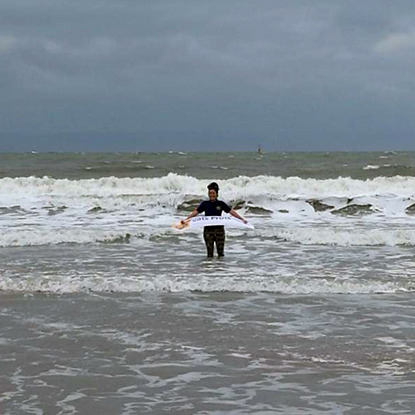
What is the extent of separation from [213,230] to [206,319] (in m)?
4.97

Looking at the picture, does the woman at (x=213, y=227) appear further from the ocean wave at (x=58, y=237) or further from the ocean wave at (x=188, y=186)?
the ocean wave at (x=188, y=186)

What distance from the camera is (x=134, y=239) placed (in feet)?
51.3

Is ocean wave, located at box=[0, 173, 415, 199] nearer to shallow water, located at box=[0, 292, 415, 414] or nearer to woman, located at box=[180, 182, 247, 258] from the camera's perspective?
woman, located at box=[180, 182, 247, 258]

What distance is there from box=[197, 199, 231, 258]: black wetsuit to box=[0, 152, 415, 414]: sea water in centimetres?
29

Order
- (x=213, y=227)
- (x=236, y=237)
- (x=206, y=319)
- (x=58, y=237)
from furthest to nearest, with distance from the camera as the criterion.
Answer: (x=236, y=237), (x=58, y=237), (x=213, y=227), (x=206, y=319)

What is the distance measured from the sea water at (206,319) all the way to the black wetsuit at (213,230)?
0.29 meters

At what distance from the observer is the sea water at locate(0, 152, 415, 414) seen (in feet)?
17.4

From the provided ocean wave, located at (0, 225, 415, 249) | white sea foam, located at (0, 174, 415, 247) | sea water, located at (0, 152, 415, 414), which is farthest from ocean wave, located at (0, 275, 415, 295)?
white sea foam, located at (0, 174, 415, 247)

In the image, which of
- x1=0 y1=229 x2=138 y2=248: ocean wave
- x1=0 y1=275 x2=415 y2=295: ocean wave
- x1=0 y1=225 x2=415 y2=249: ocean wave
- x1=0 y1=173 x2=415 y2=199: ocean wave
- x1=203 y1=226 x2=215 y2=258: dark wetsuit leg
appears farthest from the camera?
x1=0 y1=173 x2=415 y2=199: ocean wave

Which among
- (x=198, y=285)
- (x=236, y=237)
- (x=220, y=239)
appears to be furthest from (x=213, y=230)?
(x=236, y=237)

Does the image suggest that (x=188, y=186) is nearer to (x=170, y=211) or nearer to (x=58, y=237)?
(x=170, y=211)

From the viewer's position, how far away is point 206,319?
7844 mm

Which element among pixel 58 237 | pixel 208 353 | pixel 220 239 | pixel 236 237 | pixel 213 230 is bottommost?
pixel 208 353

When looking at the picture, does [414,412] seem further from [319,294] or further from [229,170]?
[229,170]
